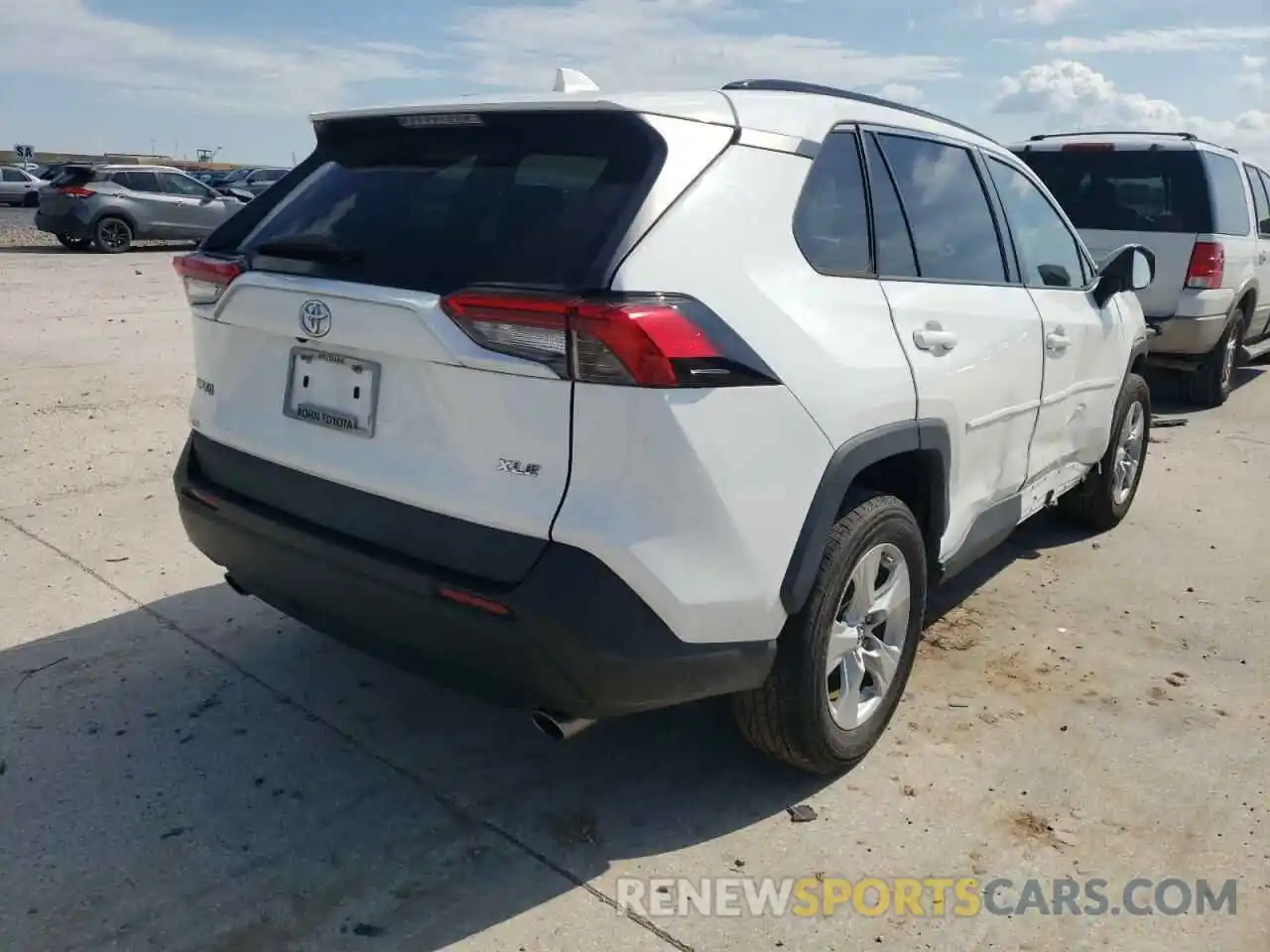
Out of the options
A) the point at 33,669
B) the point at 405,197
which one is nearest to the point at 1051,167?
the point at 405,197

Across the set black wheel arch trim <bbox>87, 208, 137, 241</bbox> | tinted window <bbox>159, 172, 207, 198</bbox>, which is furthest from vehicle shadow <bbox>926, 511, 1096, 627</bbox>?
tinted window <bbox>159, 172, 207, 198</bbox>

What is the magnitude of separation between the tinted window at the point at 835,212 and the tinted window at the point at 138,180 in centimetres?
2064

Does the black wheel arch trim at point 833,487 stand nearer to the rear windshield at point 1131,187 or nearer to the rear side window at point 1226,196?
the rear windshield at point 1131,187

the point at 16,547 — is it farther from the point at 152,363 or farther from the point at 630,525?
the point at 152,363

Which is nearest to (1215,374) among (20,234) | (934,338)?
(934,338)

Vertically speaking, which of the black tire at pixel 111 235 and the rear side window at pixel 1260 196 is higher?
the rear side window at pixel 1260 196

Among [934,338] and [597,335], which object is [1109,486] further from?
[597,335]

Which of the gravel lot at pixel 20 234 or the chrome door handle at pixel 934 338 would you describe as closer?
the chrome door handle at pixel 934 338

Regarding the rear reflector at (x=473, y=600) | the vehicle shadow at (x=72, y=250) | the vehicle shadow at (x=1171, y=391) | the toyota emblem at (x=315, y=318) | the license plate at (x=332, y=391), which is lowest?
the vehicle shadow at (x=72, y=250)

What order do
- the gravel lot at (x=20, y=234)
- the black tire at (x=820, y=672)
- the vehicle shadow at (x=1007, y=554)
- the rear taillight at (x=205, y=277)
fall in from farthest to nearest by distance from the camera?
the gravel lot at (x=20, y=234)
the vehicle shadow at (x=1007, y=554)
the rear taillight at (x=205, y=277)
the black tire at (x=820, y=672)

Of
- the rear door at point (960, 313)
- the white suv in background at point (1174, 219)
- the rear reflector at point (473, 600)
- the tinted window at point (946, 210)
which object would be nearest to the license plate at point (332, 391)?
the rear reflector at point (473, 600)

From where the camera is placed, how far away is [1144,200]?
27.1ft

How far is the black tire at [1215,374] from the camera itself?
341 inches

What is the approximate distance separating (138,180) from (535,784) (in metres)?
20.9
